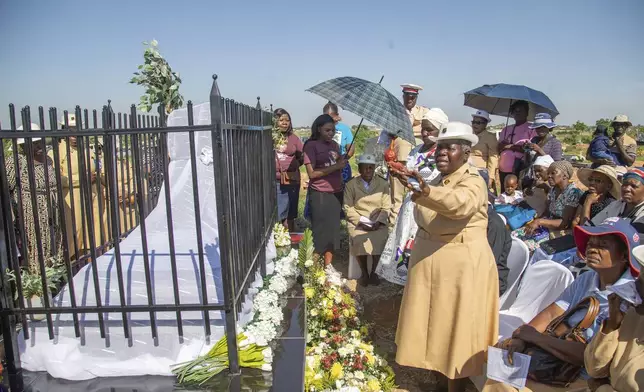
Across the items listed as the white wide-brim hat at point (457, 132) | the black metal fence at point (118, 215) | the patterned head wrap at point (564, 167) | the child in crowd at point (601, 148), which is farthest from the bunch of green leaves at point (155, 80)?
the child in crowd at point (601, 148)

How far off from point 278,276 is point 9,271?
1.90 metres

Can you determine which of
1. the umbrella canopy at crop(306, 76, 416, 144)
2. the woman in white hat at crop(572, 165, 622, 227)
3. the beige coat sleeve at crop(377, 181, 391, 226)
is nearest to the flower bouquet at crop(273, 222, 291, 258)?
the beige coat sleeve at crop(377, 181, 391, 226)

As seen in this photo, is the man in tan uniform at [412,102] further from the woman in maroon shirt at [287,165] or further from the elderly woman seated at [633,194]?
the elderly woman seated at [633,194]

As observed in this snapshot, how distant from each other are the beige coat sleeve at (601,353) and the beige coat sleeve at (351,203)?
3583 mm

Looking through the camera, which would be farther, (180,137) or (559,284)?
(180,137)

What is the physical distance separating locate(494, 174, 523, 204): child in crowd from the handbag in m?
3.56

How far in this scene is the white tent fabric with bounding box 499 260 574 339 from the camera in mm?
3287

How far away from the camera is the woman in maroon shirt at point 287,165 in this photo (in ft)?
20.6

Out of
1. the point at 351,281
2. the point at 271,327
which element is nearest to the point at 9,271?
the point at 271,327

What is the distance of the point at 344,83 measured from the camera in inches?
199

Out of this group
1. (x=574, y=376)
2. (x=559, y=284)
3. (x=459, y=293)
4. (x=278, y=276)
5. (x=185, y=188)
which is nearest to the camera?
(x=574, y=376)

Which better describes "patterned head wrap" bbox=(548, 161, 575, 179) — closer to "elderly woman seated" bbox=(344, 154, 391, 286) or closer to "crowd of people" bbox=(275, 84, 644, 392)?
"crowd of people" bbox=(275, 84, 644, 392)

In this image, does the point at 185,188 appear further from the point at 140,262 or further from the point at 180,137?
the point at 140,262

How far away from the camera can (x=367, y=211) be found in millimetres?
5539
